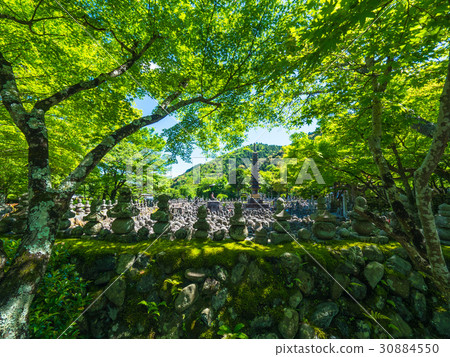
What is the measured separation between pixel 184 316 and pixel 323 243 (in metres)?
3.34

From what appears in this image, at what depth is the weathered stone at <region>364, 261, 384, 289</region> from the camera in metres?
3.09

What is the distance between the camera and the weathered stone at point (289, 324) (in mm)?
2557

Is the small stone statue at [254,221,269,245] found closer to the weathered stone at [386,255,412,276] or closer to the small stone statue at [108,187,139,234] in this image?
the weathered stone at [386,255,412,276]

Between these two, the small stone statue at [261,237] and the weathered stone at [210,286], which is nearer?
the weathered stone at [210,286]

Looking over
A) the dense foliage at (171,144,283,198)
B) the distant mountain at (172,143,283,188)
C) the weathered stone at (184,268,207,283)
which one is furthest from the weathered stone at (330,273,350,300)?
the dense foliage at (171,144,283,198)

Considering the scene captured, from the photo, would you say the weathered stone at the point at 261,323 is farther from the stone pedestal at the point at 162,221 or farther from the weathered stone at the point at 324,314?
the stone pedestal at the point at 162,221

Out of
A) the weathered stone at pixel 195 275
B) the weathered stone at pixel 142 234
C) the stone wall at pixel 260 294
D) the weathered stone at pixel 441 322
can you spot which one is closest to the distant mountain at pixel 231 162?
the weathered stone at pixel 142 234

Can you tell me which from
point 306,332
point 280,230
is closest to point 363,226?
point 280,230

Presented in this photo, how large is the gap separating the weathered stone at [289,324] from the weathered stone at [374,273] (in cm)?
Answer: 171

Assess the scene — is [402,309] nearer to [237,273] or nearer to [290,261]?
[290,261]

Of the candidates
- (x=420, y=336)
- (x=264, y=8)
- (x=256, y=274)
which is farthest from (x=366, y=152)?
(x=256, y=274)

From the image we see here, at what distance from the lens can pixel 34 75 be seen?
4.66 metres

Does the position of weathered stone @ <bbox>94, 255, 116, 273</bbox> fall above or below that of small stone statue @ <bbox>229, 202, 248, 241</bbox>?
below

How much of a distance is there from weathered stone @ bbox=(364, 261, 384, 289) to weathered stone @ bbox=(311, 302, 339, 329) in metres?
0.94
